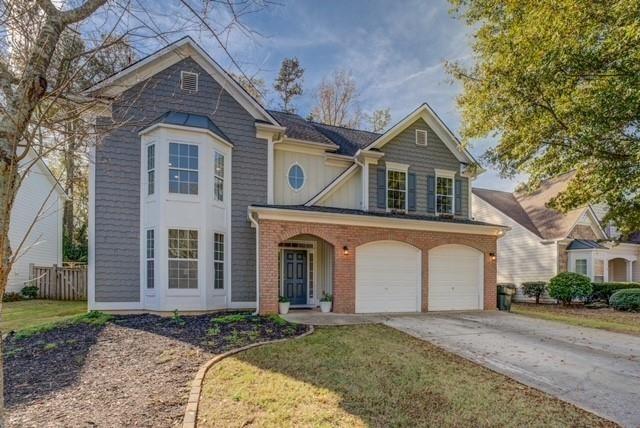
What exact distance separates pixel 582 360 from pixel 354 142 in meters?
11.3

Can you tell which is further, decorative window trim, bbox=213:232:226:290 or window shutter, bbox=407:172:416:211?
window shutter, bbox=407:172:416:211

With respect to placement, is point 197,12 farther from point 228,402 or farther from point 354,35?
point 354,35

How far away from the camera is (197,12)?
3385 mm

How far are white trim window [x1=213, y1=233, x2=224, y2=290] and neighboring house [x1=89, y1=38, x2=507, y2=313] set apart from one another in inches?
1.6

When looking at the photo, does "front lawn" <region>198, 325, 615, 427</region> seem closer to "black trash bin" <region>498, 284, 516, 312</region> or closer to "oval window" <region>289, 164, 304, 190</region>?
"oval window" <region>289, 164, 304, 190</region>

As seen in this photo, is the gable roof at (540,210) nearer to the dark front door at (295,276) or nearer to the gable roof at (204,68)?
the dark front door at (295,276)

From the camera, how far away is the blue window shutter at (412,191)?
1537cm

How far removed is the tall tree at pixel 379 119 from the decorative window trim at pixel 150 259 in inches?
810

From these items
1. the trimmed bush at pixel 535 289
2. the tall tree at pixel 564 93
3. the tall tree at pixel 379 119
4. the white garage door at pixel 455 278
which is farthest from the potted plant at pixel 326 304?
the tall tree at pixel 379 119

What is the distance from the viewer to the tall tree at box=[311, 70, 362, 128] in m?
27.8

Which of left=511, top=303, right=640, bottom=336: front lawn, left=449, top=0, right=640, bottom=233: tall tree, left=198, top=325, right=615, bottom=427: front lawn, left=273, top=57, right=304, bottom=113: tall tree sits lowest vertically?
left=511, top=303, right=640, bottom=336: front lawn

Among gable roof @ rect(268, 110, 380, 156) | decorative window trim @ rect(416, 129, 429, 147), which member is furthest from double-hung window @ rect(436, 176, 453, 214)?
gable roof @ rect(268, 110, 380, 156)

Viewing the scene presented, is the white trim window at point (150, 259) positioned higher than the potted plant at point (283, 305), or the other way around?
the white trim window at point (150, 259)

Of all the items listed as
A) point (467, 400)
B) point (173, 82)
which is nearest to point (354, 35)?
point (173, 82)
